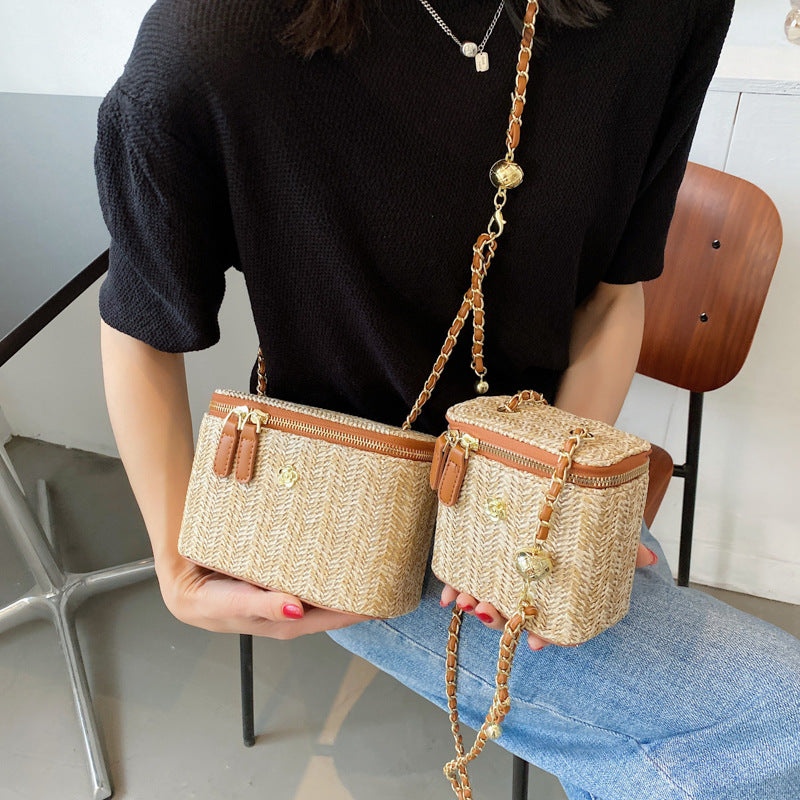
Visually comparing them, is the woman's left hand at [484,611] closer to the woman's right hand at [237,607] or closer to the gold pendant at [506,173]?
the woman's right hand at [237,607]

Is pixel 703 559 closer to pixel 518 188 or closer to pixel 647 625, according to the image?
pixel 647 625

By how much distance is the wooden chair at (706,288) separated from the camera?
96cm

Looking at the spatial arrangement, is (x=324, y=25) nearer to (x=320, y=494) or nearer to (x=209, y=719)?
(x=320, y=494)

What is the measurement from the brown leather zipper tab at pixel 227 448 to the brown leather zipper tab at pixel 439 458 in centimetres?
15

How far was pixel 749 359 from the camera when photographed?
1266mm

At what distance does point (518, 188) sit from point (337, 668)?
105 cm

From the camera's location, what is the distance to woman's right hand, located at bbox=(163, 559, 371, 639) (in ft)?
1.81

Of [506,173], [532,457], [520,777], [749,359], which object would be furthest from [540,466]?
[749,359]

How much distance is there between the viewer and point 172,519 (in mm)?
621

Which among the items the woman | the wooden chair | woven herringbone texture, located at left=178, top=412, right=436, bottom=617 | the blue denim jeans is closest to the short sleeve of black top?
the woman

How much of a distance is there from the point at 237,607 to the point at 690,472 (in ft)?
2.88

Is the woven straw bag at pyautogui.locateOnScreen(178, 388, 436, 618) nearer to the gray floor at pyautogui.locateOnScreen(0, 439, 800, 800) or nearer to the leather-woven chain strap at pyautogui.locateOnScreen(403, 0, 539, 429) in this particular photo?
the leather-woven chain strap at pyautogui.locateOnScreen(403, 0, 539, 429)

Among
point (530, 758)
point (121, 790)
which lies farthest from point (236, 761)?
point (530, 758)

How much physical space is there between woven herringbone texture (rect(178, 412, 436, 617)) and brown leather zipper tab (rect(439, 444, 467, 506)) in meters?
0.03
